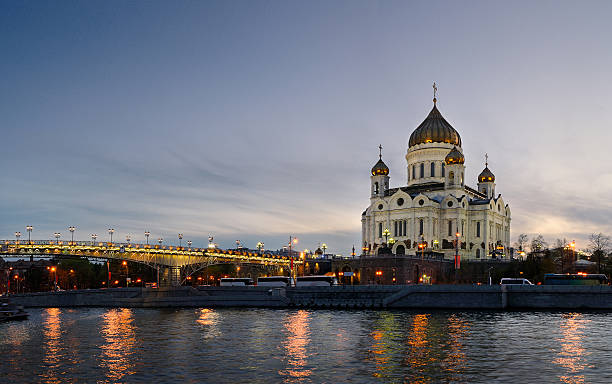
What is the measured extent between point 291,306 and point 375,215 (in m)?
49.9

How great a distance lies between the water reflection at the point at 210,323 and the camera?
40938 millimetres

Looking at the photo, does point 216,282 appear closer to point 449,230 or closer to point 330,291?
point 449,230

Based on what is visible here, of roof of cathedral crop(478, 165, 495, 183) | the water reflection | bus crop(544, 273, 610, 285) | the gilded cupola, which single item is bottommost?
the water reflection

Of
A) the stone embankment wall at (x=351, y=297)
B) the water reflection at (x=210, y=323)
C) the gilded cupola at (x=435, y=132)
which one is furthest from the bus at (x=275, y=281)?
the gilded cupola at (x=435, y=132)

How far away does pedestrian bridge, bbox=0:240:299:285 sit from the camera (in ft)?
281

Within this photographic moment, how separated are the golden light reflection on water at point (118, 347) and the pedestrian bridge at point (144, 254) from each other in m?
35.0

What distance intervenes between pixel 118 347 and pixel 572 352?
24510 mm

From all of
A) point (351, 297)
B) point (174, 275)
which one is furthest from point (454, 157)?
point (351, 297)

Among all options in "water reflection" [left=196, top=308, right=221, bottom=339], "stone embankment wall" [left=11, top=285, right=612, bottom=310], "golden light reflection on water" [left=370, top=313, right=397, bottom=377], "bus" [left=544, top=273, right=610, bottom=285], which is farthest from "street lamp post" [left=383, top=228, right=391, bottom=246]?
"golden light reflection on water" [left=370, top=313, right=397, bottom=377]

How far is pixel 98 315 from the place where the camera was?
59875 millimetres

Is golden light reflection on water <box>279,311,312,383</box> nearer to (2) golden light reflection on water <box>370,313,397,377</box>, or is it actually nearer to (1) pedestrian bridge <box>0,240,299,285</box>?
(2) golden light reflection on water <box>370,313,397,377</box>

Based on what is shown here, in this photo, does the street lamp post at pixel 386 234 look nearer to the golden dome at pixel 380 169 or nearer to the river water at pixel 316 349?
the golden dome at pixel 380 169

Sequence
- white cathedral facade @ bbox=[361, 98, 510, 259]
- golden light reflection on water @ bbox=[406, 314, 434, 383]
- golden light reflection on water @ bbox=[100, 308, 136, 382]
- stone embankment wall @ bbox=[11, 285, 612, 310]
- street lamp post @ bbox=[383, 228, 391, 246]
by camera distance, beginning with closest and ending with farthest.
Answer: golden light reflection on water @ bbox=[406, 314, 434, 383] < golden light reflection on water @ bbox=[100, 308, 136, 382] < stone embankment wall @ bbox=[11, 285, 612, 310] < street lamp post @ bbox=[383, 228, 391, 246] < white cathedral facade @ bbox=[361, 98, 510, 259]

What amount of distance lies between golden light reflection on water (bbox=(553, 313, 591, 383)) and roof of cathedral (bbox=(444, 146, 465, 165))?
65.1 meters
